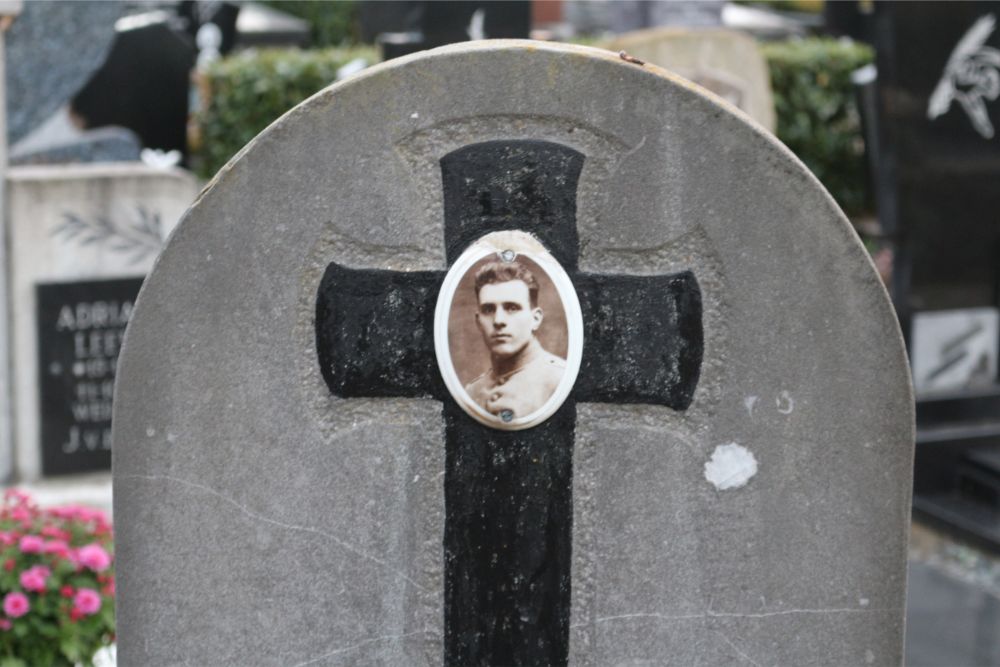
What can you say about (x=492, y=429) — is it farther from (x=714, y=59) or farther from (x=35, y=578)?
(x=714, y=59)

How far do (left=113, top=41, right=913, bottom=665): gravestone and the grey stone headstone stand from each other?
198 inches

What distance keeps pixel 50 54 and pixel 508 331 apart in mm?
5290

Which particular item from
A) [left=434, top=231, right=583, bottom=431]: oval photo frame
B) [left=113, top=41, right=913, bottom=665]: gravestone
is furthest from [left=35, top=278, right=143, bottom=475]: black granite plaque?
[left=434, top=231, right=583, bottom=431]: oval photo frame

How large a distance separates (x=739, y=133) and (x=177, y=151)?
225 inches

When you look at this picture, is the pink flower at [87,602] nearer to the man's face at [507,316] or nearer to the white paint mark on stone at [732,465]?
the man's face at [507,316]

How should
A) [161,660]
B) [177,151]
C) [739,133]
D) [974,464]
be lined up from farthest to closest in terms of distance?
1. [177,151]
2. [974,464]
3. [161,660]
4. [739,133]

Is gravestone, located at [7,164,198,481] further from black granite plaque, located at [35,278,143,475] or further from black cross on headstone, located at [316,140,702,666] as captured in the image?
black cross on headstone, located at [316,140,702,666]

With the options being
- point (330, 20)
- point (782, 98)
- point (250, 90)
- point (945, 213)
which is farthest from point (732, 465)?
point (330, 20)

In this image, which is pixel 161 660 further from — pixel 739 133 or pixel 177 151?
pixel 177 151

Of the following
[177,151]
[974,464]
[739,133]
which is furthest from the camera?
[177,151]

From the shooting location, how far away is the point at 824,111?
10203mm

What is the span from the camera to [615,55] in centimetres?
199

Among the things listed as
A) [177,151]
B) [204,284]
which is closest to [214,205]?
[204,284]

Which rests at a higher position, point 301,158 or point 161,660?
point 301,158
